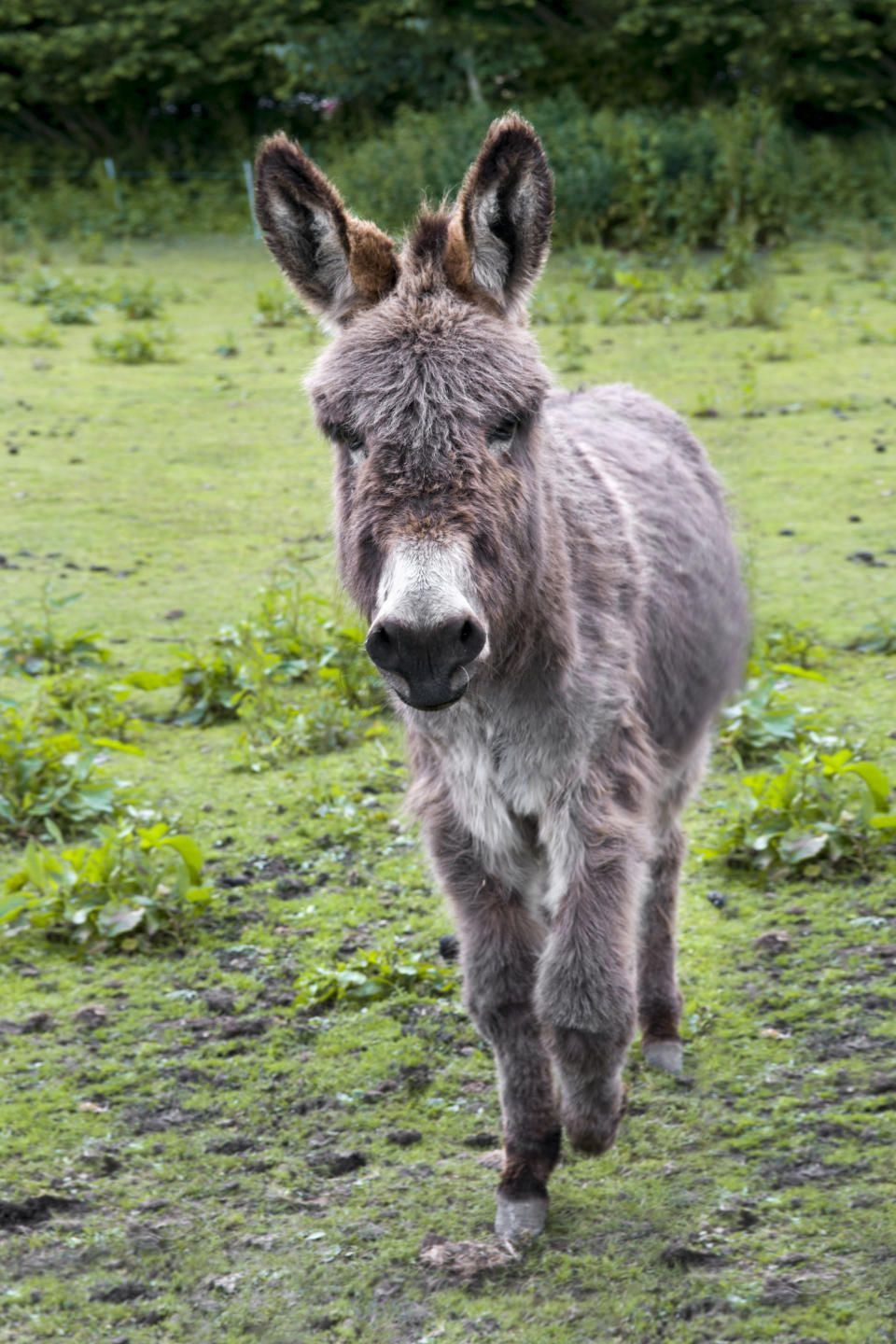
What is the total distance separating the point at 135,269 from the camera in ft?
53.8

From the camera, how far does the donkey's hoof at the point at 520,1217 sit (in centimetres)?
328

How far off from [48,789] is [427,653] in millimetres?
3404

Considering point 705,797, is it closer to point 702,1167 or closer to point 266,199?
point 702,1167

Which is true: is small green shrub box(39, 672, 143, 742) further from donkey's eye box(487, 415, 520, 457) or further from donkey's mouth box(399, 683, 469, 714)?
donkey's mouth box(399, 683, 469, 714)

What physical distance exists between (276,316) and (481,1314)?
1174 centimetres

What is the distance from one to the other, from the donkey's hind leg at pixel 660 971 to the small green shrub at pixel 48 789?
2283 mm

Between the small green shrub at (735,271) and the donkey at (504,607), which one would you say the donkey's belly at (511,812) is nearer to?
the donkey at (504,607)

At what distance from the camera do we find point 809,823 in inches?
191

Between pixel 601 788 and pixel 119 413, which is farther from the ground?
pixel 601 788

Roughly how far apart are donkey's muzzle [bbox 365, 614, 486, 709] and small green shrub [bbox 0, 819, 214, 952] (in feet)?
7.53

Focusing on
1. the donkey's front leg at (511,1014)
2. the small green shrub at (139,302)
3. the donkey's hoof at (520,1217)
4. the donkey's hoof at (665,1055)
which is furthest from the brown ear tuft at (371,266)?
the small green shrub at (139,302)

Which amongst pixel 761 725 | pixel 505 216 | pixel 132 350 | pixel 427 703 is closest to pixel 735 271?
pixel 132 350

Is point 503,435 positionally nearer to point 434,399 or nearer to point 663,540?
point 434,399

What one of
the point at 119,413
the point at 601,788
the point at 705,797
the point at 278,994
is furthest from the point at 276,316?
the point at 601,788
